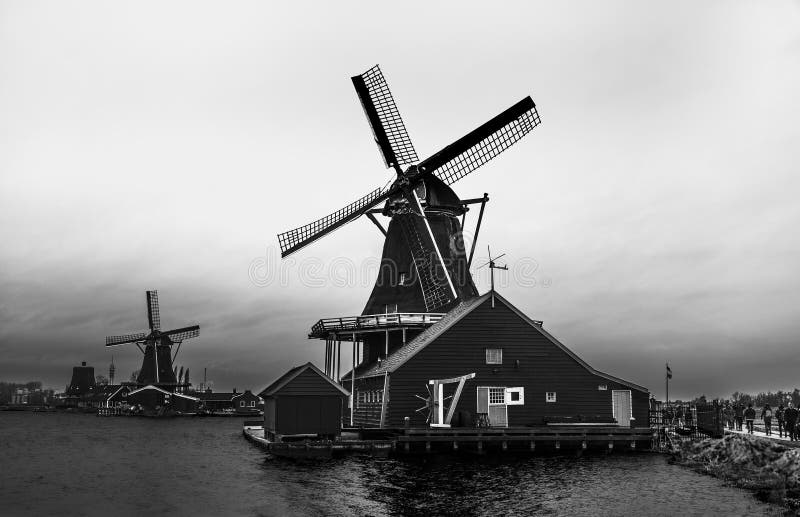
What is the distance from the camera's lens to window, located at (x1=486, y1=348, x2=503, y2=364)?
1799 inches

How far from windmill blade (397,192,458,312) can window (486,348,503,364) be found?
6786 millimetres

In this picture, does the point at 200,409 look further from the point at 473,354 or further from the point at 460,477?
the point at 460,477

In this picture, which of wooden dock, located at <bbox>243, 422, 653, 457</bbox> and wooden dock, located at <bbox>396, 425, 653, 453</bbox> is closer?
wooden dock, located at <bbox>243, 422, 653, 457</bbox>

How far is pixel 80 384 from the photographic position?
191125 mm

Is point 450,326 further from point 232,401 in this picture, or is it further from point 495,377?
point 232,401

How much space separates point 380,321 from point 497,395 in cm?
1073

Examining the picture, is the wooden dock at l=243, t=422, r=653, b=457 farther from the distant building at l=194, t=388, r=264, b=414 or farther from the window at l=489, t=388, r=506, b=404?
the distant building at l=194, t=388, r=264, b=414

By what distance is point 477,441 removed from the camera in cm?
4078

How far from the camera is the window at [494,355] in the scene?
1799 inches

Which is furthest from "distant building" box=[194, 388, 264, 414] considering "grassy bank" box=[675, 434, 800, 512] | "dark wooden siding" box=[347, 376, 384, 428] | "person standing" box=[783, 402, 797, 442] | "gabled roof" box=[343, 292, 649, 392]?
"person standing" box=[783, 402, 797, 442]

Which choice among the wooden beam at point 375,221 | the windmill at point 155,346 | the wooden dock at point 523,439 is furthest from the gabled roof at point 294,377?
the windmill at point 155,346

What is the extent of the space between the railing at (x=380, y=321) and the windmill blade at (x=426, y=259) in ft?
2.50

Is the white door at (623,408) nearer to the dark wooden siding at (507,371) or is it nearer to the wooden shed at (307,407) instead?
the dark wooden siding at (507,371)

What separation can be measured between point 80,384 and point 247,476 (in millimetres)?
172796
